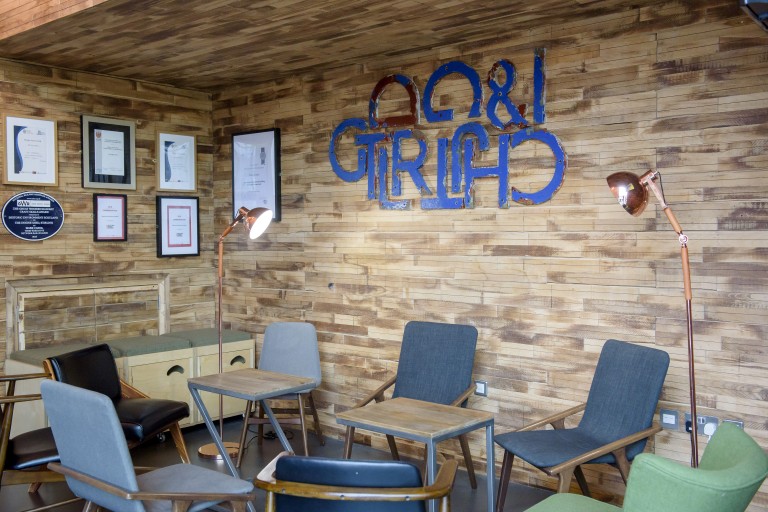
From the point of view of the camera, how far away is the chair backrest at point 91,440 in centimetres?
312

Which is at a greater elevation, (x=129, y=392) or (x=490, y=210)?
(x=490, y=210)

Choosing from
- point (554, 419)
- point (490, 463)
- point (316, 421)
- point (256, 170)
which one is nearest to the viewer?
point (490, 463)

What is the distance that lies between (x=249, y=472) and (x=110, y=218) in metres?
2.47

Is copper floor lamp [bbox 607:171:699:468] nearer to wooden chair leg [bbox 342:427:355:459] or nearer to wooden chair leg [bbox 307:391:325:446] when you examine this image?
wooden chair leg [bbox 342:427:355:459]

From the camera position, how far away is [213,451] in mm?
5527

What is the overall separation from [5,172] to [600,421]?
445cm

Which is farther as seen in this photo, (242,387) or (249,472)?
(249,472)

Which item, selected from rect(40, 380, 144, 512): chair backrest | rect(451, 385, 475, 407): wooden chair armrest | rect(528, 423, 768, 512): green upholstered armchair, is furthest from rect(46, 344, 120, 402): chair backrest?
rect(528, 423, 768, 512): green upholstered armchair

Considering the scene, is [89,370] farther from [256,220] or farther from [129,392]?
[256,220]

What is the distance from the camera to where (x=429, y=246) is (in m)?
5.43

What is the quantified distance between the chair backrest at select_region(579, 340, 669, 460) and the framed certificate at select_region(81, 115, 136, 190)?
13.5 ft

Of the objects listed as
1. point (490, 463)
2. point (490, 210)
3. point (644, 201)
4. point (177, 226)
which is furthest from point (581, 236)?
point (177, 226)

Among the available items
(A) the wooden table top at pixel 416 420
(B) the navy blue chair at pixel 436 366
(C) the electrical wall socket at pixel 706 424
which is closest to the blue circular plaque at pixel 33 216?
(B) the navy blue chair at pixel 436 366

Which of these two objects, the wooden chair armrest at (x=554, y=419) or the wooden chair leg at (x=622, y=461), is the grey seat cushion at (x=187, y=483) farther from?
the wooden chair leg at (x=622, y=461)
